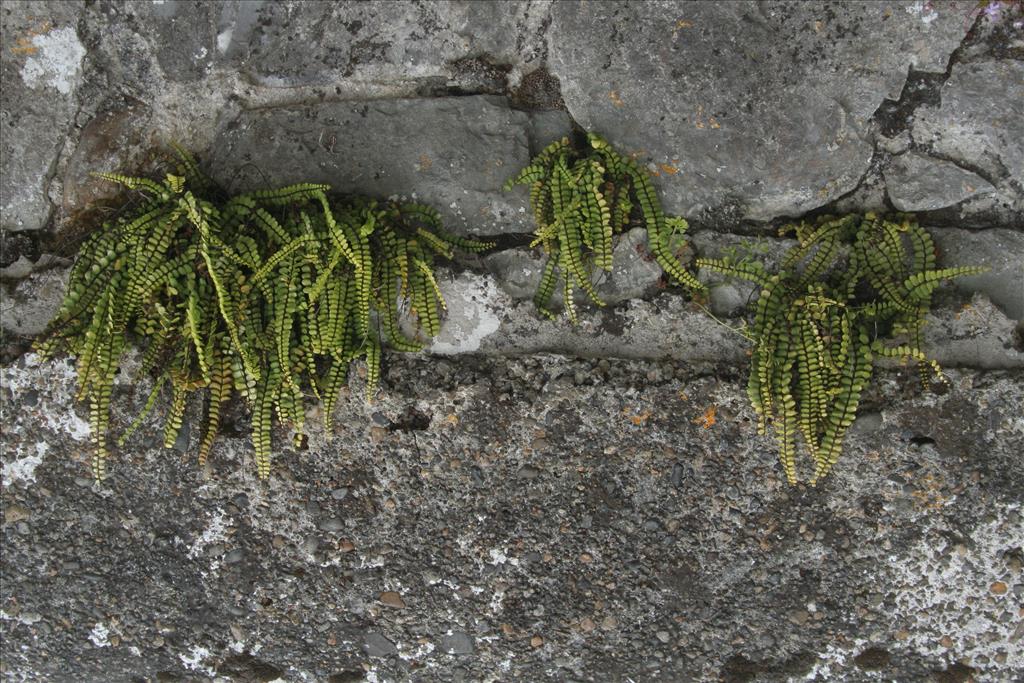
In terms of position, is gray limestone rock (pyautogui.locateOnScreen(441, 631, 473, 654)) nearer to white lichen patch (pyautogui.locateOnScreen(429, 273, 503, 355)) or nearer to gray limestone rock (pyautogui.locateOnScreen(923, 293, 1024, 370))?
white lichen patch (pyautogui.locateOnScreen(429, 273, 503, 355))

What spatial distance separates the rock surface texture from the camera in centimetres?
304

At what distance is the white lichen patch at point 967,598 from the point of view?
3.13 metres

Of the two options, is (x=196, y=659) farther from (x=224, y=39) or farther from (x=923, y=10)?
(x=923, y=10)

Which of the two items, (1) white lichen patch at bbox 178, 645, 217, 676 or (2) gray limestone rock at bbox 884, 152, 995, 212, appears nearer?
(2) gray limestone rock at bbox 884, 152, 995, 212

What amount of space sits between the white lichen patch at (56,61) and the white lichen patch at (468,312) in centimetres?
172

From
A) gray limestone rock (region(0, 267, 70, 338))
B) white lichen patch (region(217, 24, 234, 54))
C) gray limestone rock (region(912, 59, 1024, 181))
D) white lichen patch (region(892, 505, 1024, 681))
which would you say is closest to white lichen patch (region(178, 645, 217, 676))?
gray limestone rock (region(0, 267, 70, 338))

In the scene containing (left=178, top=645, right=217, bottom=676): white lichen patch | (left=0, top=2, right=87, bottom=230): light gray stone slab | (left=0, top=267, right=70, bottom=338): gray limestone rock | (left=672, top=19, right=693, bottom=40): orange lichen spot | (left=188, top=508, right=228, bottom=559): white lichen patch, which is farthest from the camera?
(left=178, top=645, right=217, bottom=676): white lichen patch

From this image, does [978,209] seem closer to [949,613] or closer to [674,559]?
[949,613]

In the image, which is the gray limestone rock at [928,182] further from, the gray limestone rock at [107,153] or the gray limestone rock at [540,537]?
the gray limestone rock at [107,153]

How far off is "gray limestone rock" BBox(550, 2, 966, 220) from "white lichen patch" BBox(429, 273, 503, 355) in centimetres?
77

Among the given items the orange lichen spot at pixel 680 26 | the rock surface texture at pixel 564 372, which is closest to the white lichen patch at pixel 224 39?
the rock surface texture at pixel 564 372

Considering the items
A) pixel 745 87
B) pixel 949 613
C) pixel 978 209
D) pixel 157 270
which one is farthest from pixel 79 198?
pixel 949 613

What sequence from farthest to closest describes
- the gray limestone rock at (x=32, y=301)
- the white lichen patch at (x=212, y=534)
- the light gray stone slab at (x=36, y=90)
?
1. the white lichen patch at (x=212, y=534)
2. the gray limestone rock at (x=32, y=301)
3. the light gray stone slab at (x=36, y=90)

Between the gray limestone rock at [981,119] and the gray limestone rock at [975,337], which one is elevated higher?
the gray limestone rock at [981,119]
